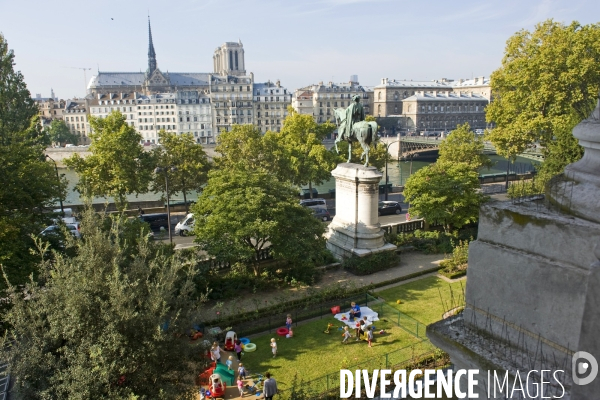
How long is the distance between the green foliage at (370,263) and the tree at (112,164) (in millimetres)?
15205

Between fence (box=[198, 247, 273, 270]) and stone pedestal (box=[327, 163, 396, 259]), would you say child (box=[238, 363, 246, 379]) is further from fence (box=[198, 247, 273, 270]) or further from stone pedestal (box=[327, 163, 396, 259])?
stone pedestal (box=[327, 163, 396, 259])

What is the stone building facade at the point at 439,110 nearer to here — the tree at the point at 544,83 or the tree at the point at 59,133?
the tree at the point at 59,133

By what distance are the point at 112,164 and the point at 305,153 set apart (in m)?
14.4

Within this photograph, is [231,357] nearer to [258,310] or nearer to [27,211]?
[258,310]

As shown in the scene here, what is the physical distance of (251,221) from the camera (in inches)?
645

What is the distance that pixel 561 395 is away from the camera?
9.13ft

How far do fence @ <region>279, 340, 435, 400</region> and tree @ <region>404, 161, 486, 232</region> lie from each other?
33.5 ft

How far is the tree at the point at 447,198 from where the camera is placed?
22189mm

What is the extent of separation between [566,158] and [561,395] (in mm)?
23763

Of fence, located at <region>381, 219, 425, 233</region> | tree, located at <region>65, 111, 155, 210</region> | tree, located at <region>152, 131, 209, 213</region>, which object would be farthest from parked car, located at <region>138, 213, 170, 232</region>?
fence, located at <region>381, 219, 425, 233</region>

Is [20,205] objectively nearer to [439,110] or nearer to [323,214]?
[323,214]

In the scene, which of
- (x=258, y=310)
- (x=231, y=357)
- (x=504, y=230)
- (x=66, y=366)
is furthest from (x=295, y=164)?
(x=504, y=230)

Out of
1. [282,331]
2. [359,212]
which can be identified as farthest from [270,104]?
[282,331]

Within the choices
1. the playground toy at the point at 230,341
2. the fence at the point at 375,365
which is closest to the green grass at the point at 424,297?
the fence at the point at 375,365
